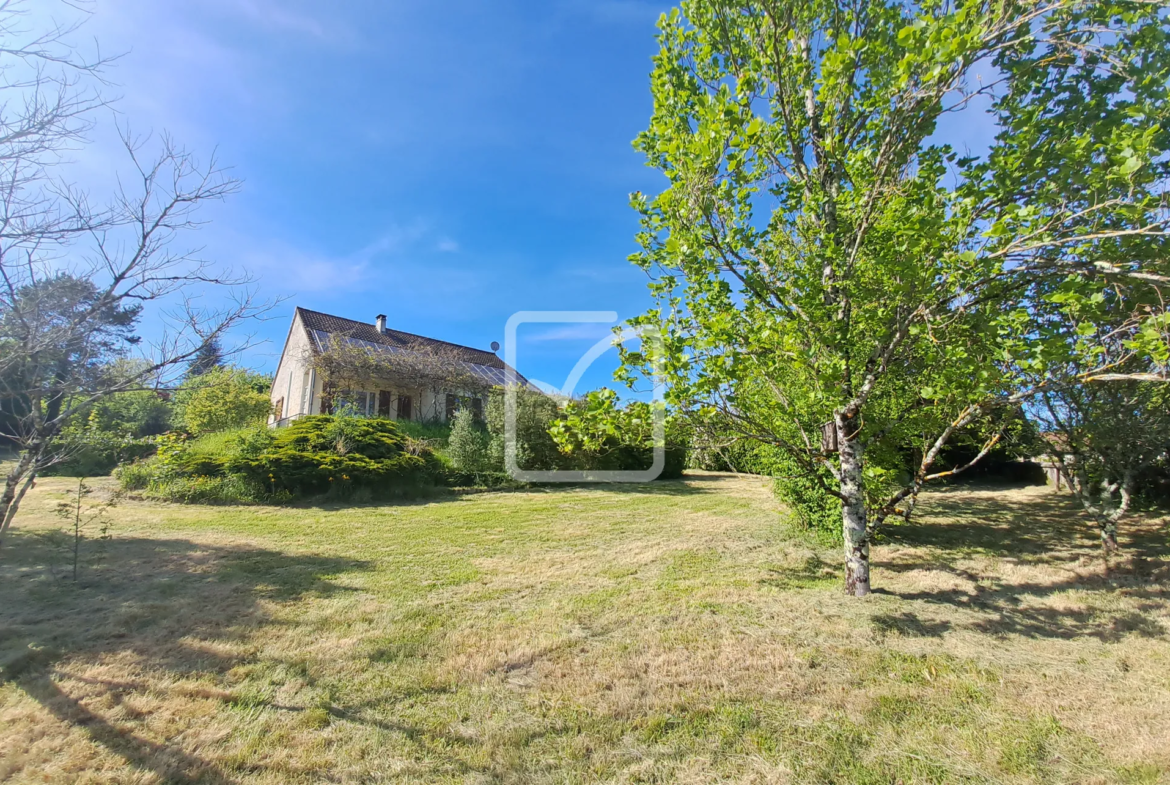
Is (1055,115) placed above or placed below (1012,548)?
above

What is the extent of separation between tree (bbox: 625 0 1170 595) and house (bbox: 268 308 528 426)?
15.1 metres

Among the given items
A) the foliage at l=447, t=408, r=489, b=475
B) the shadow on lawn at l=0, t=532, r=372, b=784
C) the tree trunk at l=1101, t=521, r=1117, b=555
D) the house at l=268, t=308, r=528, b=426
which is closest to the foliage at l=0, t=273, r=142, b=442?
the shadow on lawn at l=0, t=532, r=372, b=784

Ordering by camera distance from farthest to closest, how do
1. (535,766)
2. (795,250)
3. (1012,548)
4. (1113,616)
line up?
(1012,548)
(795,250)
(1113,616)
(535,766)

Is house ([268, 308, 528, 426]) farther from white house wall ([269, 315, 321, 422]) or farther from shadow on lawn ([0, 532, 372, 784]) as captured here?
shadow on lawn ([0, 532, 372, 784])

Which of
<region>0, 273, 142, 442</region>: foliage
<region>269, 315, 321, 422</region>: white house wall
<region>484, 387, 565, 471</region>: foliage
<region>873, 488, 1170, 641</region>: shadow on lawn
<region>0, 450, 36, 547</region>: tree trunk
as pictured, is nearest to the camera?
<region>0, 273, 142, 442</region>: foliage

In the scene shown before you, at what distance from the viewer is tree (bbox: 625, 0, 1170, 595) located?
12.1 ft

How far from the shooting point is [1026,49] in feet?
13.5

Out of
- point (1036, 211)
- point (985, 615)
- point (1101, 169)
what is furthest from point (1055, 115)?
point (985, 615)

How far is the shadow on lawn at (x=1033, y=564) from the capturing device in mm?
4520

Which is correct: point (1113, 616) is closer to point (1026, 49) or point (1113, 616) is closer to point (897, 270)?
point (897, 270)

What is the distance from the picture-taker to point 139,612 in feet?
14.3

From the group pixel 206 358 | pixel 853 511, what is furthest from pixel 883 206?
pixel 206 358

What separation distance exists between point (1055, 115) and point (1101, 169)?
1057mm

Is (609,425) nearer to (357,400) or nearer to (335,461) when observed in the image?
(335,461)
